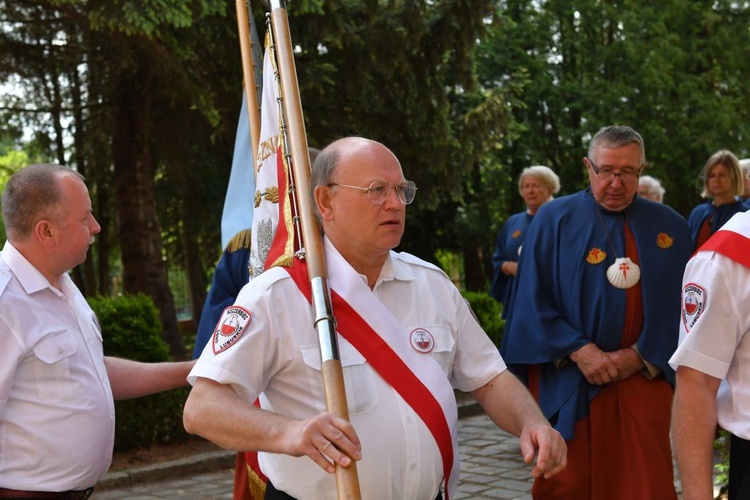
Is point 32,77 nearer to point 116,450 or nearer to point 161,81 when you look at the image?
point 161,81

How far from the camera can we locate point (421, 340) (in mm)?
2846

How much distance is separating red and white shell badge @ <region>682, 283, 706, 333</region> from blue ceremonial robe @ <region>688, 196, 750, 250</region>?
4655 millimetres

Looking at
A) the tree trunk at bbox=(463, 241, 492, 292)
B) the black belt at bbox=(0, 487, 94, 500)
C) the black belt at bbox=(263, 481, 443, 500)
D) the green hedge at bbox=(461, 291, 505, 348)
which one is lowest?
the tree trunk at bbox=(463, 241, 492, 292)

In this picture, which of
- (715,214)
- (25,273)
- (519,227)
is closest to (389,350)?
(25,273)

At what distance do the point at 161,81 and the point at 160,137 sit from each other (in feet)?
5.96

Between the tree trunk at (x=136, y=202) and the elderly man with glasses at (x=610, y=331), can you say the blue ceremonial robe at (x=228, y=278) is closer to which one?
the elderly man with glasses at (x=610, y=331)

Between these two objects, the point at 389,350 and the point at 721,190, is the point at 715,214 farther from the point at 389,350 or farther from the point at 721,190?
the point at 389,350

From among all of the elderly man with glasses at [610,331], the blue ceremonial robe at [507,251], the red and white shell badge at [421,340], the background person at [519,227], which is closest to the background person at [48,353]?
the red and white shell badge at [421,340]

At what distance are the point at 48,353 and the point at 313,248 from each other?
107 cm

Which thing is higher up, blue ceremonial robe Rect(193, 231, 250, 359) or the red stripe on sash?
the red stripe on sash

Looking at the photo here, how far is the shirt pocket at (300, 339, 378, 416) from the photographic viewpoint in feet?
8.72

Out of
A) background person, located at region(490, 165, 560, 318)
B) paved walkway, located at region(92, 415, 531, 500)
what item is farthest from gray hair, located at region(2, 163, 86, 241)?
background person, located at region(490, 165, 560, 318)

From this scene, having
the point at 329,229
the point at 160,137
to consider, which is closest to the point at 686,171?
the point at 160,137

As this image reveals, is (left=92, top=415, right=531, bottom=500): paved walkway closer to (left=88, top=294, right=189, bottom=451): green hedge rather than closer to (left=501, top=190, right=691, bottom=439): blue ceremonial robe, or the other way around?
(left=88, top=294, right=189, bottom=451): green hedge
